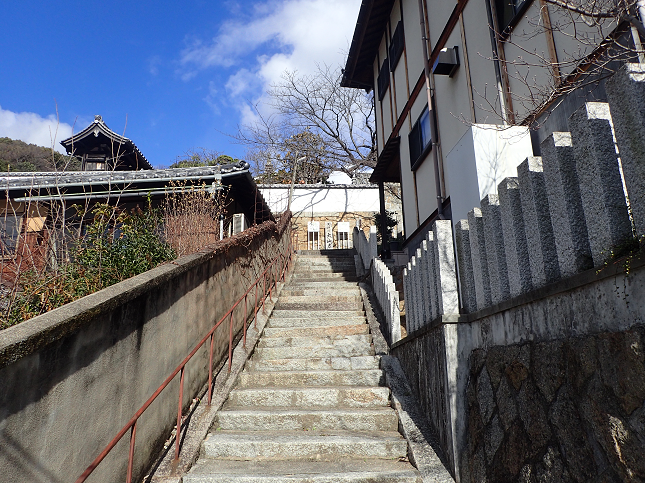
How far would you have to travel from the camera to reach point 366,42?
12.6 meters

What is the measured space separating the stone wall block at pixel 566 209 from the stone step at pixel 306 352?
4178 millimetres

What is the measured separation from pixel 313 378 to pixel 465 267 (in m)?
2.58

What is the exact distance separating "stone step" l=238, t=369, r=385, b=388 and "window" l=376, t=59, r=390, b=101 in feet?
28.7

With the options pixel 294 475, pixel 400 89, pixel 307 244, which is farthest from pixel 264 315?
pixel 307 244

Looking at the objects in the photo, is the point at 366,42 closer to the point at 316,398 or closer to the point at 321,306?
the point at 321,306

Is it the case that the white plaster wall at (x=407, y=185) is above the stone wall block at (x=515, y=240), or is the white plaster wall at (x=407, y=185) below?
above

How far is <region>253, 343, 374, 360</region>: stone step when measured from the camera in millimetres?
6109

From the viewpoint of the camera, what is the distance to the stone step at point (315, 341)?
20.9ft

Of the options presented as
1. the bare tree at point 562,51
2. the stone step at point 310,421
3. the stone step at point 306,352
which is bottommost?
the stone step at point 310,421

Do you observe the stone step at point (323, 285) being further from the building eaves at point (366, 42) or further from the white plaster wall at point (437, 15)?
the building eaves at point (366, 42)

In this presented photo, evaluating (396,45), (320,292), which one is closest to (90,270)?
(320,292)

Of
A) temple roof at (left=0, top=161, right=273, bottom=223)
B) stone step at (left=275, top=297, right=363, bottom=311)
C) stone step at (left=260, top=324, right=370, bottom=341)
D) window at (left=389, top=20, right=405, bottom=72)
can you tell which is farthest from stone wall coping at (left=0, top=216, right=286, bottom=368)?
window at (left=389, top=20, right=405, bottom=72)

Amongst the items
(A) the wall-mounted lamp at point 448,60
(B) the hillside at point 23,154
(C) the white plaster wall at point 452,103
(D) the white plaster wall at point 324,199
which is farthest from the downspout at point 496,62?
(B) the hillside at point 23,154

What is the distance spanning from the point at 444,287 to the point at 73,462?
307 cm
